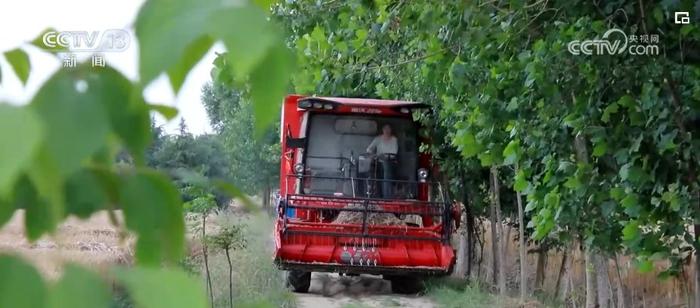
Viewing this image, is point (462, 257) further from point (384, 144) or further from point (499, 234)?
point (384, 144)

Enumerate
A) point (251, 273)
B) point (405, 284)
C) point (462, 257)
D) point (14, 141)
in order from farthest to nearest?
1. point (462, 257)
2. point (405, 284)
3. point (251, 273)
4. point (14, 141)

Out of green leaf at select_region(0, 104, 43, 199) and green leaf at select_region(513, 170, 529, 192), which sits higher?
green leaf at select_region(513, 170, 529, 192)

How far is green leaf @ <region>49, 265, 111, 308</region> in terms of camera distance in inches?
21.8

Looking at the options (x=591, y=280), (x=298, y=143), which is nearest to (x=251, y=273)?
(x=298, y=143)

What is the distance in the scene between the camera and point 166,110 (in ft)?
2.32

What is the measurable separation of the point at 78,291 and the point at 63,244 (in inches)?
3.7

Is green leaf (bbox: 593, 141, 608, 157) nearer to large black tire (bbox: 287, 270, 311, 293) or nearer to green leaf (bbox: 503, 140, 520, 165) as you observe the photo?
green leaf (bbox: 503, 140, 520, 165)

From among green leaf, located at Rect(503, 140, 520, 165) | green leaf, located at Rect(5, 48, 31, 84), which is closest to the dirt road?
green leaf, located at Rect(503, 140, 520, 165)

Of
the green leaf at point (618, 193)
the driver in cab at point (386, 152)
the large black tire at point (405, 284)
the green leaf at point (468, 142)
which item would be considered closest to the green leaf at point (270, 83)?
the green leaf at point (618, 193)

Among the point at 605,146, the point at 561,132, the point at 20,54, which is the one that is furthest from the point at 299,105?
the point at 20,54

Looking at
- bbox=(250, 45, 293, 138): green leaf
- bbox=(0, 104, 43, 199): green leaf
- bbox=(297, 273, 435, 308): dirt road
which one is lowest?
bbox=(297, 273, 435, 308): dirt road

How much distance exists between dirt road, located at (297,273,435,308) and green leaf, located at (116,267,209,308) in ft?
29.6

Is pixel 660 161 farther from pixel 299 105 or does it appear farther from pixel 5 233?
pixel 299 105

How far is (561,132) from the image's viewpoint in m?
5.76
